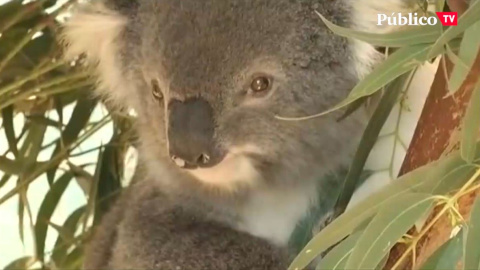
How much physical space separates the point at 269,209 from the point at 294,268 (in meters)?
0.58

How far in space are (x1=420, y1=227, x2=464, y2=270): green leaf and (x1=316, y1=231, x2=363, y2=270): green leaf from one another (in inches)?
2.9

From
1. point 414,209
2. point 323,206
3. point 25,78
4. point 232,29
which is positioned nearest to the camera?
point 414,209

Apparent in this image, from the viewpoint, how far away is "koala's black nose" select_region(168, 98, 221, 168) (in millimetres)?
1113

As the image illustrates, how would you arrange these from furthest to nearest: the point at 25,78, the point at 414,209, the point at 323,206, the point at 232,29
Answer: the point at 25,78
the point at 323,206
the point at 232,29
the point at 414,209

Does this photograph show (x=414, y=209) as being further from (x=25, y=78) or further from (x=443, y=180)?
(x=25, y=78)

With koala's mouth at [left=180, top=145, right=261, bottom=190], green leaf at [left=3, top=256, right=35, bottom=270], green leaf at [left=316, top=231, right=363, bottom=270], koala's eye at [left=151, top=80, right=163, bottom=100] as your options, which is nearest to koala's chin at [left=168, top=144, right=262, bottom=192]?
koala's mouth at [left=180, top=145, right=261, bottom=190]

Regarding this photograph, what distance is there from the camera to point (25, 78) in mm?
1654

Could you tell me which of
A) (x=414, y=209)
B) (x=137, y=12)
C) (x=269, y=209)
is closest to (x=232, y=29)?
(x=137, y=12)

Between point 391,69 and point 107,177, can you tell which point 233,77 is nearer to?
point 391,69

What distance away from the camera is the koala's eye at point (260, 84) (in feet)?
3.94

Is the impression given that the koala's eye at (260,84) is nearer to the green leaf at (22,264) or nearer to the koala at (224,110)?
the koala at (224,110)

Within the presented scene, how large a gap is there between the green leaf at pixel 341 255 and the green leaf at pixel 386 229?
0.06m

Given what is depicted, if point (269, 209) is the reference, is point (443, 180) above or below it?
above

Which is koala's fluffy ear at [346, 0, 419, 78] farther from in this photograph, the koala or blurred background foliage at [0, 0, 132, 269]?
blurred background foliage at [0, 0, 132, 269]
